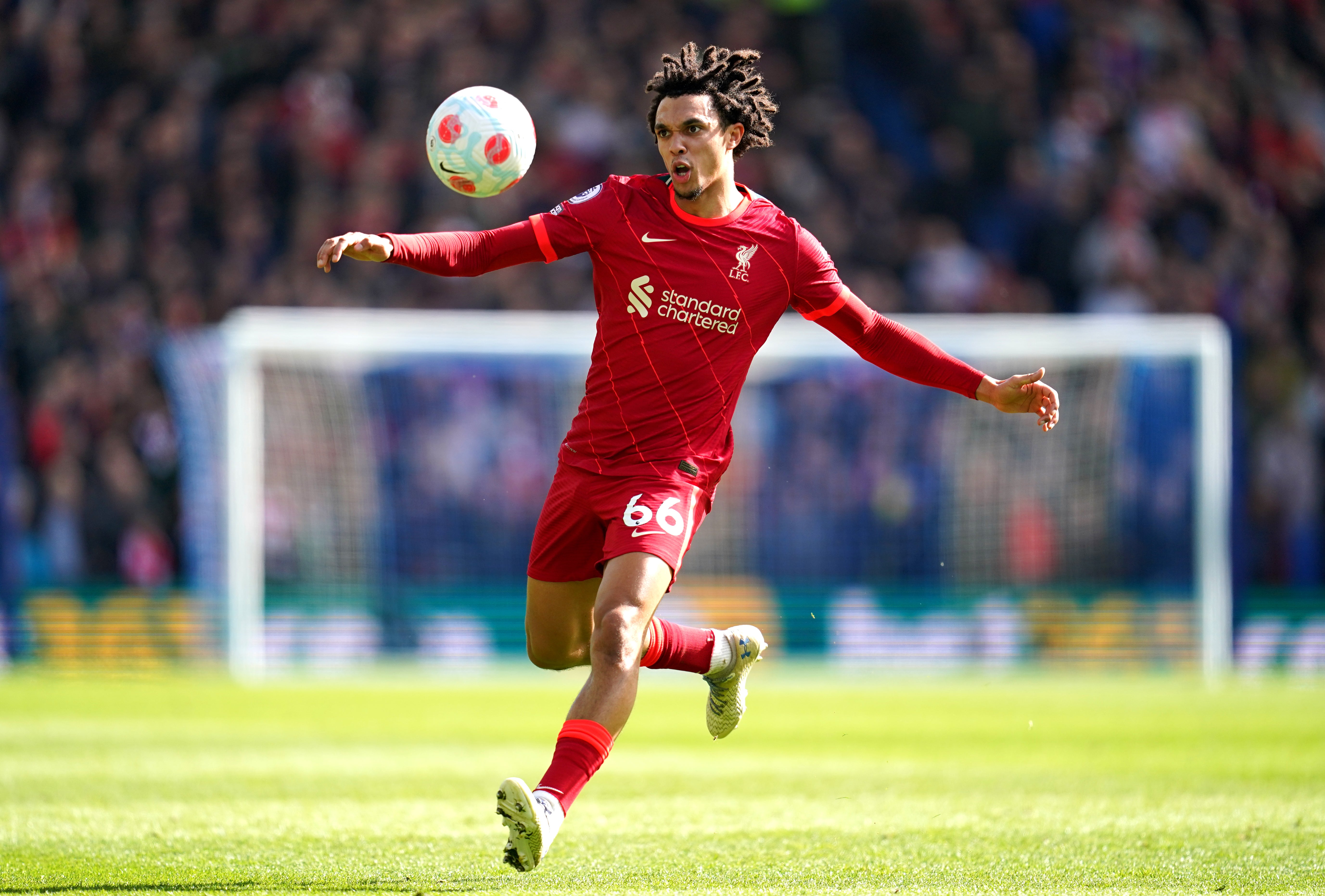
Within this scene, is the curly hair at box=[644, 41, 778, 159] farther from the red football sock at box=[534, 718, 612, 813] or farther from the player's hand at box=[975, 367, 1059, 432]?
the red football sock at box=[534, 718, 612, 813]

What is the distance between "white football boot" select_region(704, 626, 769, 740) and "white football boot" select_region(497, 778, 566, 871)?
1.99 meters

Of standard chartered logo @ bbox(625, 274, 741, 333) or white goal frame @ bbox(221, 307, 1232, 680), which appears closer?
standard chartered logo @ bbox(625, 274, 741, 333)

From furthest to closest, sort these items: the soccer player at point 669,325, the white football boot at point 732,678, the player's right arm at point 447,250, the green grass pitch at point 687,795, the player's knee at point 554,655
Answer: the white football boot at point 732,678
the player's knee at point 554,655
the soccer player at point 669,325
the green grass pitch at point 687,795
the player's right arm at point 447,250

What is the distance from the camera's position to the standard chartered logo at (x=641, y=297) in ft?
20.6

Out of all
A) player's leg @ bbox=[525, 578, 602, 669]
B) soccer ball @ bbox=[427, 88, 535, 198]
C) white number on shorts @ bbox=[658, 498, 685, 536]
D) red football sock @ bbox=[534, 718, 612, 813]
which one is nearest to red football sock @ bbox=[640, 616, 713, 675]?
player's leg @ bbox=[525, 578, 602, 669]

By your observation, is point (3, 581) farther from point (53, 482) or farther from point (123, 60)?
point (123, 60)

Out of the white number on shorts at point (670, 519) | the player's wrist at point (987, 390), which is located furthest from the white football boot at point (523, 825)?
the player's wrist at point (987, 390)

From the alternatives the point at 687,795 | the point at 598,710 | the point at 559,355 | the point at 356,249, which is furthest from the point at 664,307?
the point at 559,355

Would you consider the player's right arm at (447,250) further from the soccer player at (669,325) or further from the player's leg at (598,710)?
the player's leg at (598,710)

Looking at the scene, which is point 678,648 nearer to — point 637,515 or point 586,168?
point 637,515

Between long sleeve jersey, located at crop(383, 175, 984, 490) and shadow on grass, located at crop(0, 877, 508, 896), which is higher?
long sleeve jersey, located at crop(383, 175, 984, 490)

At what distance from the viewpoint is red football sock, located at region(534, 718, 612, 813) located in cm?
532

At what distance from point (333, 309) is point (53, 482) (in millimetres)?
4066

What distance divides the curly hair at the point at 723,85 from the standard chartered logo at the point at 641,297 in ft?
1.81
